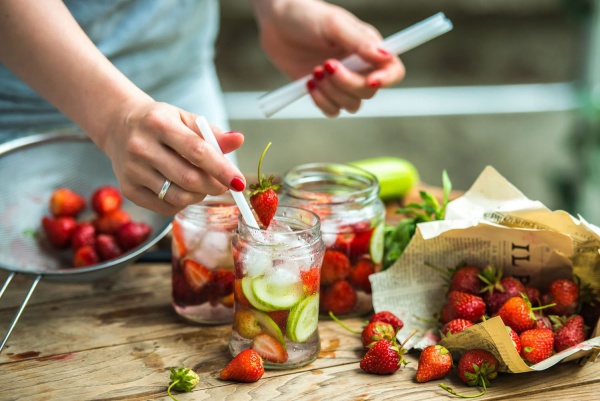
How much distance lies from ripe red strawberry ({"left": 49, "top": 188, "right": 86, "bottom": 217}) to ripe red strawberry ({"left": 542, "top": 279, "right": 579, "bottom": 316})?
976 millimetres

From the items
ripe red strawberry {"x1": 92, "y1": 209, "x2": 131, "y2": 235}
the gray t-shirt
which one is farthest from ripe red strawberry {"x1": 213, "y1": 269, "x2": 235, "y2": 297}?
the gray t-shirt

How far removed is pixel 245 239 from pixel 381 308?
31 cm

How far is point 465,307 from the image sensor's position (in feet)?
4.00

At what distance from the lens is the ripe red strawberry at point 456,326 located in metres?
1.19

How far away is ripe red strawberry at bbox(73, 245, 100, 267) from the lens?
1477mm

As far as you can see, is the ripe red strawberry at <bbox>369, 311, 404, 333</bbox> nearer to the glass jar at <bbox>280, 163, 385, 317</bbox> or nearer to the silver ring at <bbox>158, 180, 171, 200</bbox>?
the glass jar at <bbox>280, 163, 385, 317</bbox>

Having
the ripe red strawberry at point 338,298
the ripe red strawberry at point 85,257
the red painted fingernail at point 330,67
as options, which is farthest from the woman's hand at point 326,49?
the ripe red strawberry at point 85,257

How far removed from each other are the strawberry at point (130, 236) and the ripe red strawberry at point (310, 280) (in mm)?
475

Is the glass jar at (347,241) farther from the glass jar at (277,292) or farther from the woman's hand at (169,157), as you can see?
the woman's hand at (169,157)

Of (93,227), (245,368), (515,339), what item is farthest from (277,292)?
(93,227)

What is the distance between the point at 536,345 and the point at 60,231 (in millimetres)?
950

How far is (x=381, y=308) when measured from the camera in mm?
1322

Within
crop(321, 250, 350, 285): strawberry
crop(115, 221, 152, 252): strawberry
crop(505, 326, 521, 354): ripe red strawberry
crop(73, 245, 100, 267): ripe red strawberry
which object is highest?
crop(115, 221, 152, 252): strawberry

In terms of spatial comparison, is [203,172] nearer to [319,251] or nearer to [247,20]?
[319,251]
